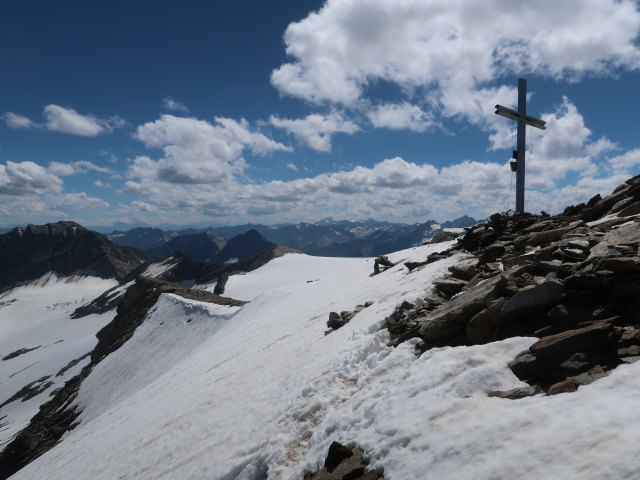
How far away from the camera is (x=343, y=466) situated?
6844 mm

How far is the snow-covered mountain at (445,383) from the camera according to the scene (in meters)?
5.38

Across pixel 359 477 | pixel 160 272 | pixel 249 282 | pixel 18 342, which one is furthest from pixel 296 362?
pixel 18 342

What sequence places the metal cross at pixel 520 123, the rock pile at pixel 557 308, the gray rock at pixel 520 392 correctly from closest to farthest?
the gray rock at pixel 520 392, the rock pile at pixel 557 308, the metal cross at pixel 520 123

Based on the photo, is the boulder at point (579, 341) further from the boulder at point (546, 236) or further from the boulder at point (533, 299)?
the boulder at point (546, 236)

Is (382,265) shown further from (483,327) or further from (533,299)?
(533,299)

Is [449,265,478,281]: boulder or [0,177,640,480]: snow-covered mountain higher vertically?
[449,265,478,281]: boulder

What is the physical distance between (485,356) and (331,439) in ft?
11.8

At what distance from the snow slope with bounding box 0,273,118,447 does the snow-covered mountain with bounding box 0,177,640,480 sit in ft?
118

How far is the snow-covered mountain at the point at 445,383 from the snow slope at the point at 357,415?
37 millimetres

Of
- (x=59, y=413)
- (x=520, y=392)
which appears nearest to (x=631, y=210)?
(x=520, y=392)

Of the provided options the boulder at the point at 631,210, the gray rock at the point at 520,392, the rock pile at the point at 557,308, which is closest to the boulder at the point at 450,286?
the rock pile at the point at 557,308

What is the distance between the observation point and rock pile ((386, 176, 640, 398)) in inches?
253

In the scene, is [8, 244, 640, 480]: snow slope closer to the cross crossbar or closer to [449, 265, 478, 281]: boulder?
[449, 265, 478, 281]: boulder

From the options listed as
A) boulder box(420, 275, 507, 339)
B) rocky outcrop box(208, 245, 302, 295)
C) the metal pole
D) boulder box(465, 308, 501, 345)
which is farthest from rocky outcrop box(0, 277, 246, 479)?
rocky outcrop box(208, 245, 302, 295)
